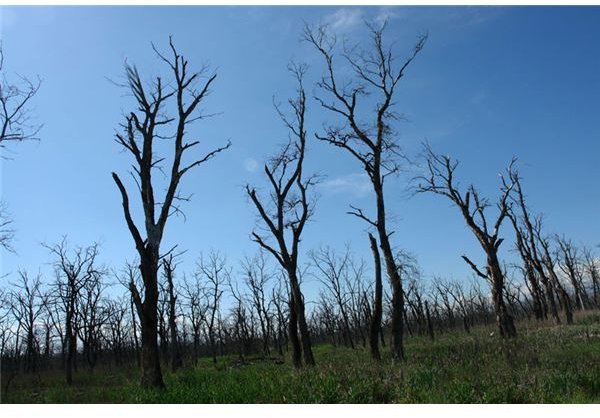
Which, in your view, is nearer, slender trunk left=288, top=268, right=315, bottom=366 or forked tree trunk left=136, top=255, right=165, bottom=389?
forked tree trunk left=136, top=255, right=165, bottom=389

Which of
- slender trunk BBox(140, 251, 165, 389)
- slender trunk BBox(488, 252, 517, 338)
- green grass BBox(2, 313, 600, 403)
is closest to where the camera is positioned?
green grass BBox(2, 313, 600, 403)

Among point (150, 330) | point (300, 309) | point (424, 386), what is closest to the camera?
point (424, 386)

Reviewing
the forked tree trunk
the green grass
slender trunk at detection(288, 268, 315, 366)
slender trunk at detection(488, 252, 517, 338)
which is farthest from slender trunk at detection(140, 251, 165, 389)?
slender trunk at detection(488, 252, 517, 338)

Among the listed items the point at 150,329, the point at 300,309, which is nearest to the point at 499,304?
the point at 300,309

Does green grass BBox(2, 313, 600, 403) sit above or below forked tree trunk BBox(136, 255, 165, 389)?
below

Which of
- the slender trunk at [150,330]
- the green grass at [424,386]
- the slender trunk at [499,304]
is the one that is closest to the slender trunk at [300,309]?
the green grass at [424,386]

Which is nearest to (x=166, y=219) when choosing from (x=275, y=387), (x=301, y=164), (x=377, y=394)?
(x=275, y=387)

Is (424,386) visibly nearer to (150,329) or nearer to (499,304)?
(150,329)

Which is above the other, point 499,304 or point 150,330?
point 150,330

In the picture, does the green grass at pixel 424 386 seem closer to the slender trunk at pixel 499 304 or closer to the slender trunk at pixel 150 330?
the slender trunk at pixel 150 330

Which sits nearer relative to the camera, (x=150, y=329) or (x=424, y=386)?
(x=424, y=386)

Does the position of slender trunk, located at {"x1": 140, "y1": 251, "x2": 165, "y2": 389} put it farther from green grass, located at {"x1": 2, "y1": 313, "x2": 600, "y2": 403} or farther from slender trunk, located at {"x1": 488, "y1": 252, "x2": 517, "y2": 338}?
slender trunk, located at {"x1": 488, "y1": 252, "x2": 517, "y2": 338}

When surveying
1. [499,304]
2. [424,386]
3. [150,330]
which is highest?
[150,330]

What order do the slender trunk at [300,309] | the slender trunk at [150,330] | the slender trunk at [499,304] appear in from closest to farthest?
the slender trunk at [150,330] < the slender trunk at [300,309] < the slender trunk at [499,304]
